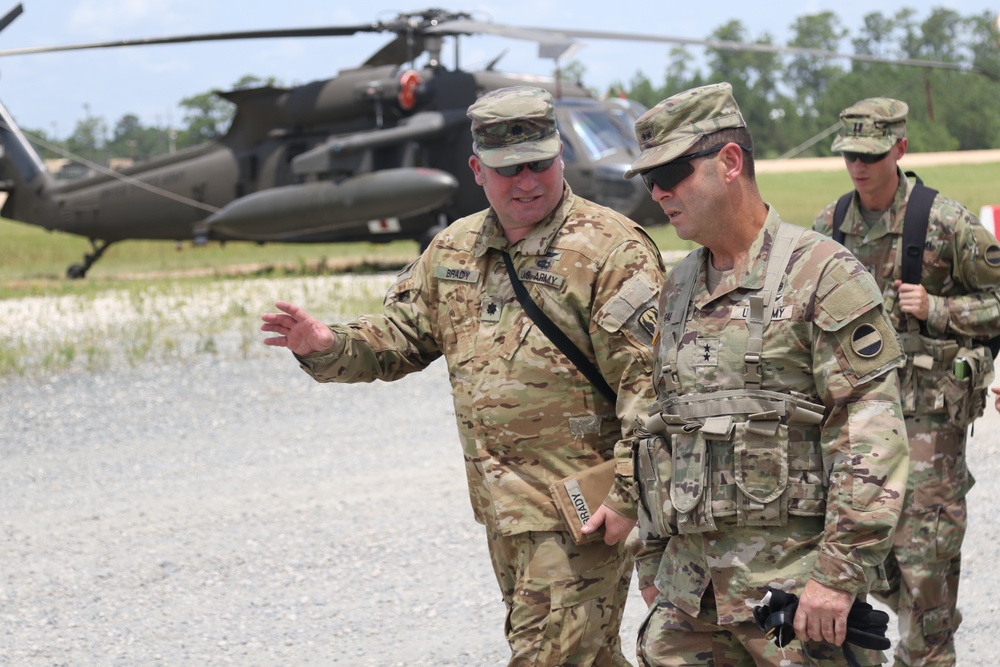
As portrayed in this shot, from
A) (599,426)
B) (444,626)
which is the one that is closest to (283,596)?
(444,626)

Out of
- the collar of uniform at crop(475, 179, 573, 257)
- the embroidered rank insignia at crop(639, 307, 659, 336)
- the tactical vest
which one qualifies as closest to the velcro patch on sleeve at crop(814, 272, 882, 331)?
the tactical vest

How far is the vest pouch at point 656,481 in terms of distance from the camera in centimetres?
290

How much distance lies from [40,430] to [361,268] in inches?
508

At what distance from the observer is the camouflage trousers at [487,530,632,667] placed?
3266mm

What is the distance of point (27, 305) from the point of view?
52.9ft

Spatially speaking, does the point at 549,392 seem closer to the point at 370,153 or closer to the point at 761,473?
the point at 761,473

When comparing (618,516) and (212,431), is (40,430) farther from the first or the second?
(618,516)

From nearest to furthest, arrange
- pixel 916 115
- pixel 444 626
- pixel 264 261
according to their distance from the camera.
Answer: pixel 444 626, pixel 264 261, pixel 916 115

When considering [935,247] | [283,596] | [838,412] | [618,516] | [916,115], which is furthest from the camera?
[916,115]

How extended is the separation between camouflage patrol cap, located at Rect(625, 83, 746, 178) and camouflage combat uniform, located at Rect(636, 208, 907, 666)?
280 mm

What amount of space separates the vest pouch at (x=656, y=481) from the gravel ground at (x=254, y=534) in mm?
1758

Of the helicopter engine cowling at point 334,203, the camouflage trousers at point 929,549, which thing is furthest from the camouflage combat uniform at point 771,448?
the helicopter engine cowling at point 334,203

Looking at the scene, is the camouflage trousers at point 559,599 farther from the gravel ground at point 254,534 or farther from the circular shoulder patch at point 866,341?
the gravel ground at point 254,534

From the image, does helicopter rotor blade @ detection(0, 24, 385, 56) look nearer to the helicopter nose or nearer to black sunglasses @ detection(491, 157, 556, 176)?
the helicopter nose
